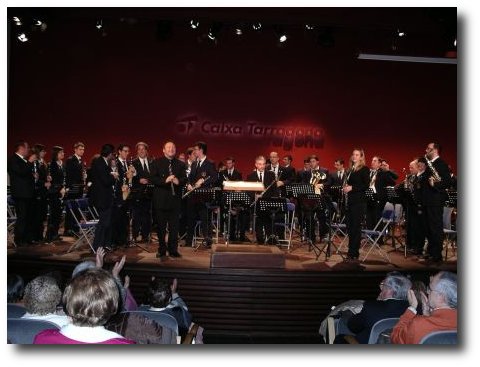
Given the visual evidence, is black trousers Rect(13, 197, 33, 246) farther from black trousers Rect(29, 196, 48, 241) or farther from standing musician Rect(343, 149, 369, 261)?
standing musician Rect(343, 149, 369, 261)

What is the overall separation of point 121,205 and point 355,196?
11.5 ft

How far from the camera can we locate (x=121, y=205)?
7.32 meters

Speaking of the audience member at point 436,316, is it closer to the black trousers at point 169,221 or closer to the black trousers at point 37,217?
the black trousers at point 169,221

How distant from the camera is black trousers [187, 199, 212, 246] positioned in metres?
8.06

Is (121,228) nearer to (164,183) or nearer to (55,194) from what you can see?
(55,194)

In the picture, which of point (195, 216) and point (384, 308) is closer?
point (384, 308)

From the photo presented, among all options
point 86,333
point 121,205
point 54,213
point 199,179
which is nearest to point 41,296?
point 86,333

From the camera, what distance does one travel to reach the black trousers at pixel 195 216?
806cm

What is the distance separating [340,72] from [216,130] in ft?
10.7

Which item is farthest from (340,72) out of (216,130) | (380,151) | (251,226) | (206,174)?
A: (206,174)

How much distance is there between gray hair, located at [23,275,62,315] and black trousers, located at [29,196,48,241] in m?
5.20
